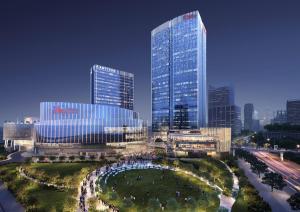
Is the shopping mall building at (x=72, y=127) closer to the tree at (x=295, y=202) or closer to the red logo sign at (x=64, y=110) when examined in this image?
the red logo sign at (x=64, y=110)

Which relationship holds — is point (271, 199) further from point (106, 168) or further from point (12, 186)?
point (12, 186)

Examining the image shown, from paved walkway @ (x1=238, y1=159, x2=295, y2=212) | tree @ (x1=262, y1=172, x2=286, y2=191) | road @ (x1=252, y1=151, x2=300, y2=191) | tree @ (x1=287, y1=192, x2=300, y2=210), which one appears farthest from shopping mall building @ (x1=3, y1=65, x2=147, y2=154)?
tree @ (x1=287, y1=192, x2=300, y2=210)

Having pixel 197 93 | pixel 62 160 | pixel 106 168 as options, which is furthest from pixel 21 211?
pixel 197 93

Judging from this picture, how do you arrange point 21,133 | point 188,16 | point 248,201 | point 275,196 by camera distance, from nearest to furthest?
point 248,201 < point 275,196 < point 21,133 < point 188,16

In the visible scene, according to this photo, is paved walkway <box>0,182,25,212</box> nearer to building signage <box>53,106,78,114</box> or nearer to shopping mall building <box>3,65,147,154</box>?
shopping mall building <box>3,65,147,154</box>

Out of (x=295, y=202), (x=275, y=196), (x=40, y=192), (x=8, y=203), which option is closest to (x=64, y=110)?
(x=40, y=192)

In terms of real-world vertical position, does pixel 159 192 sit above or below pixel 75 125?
below

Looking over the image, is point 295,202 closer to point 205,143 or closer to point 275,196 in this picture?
point 275,196

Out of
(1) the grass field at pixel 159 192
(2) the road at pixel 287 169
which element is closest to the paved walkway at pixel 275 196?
(2) the road at pixel 287 169
